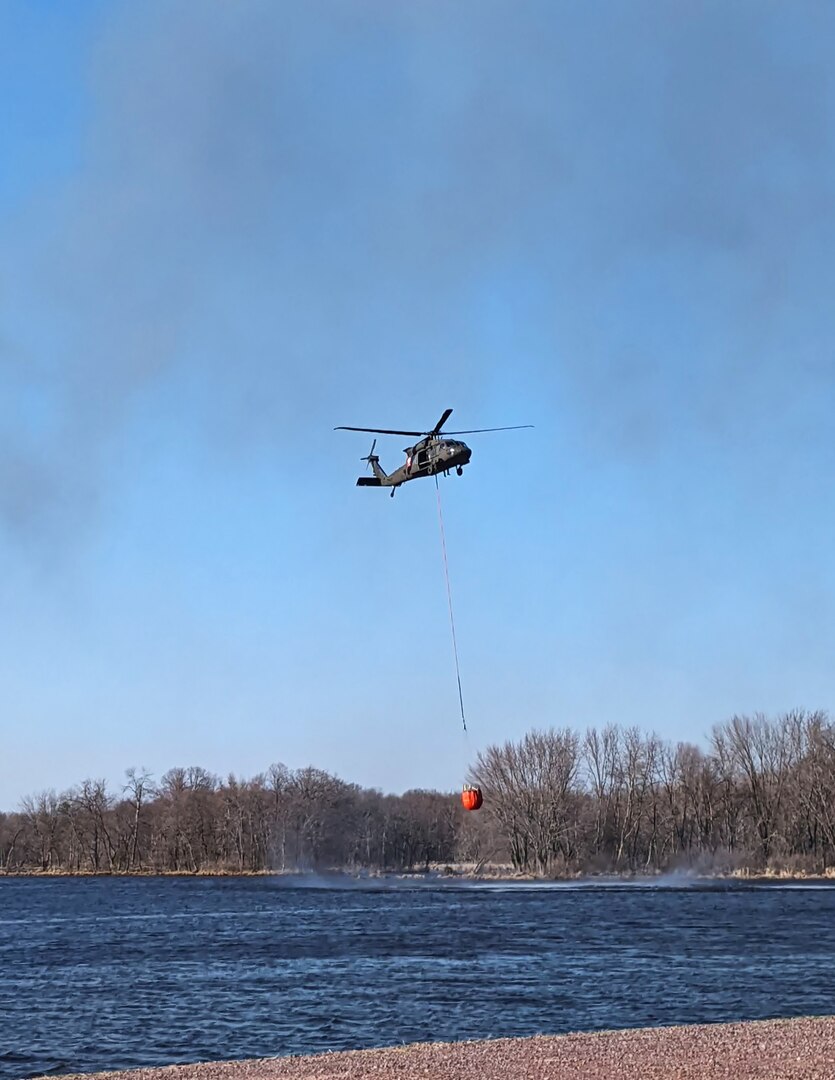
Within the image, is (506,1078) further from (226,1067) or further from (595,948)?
(595,948)

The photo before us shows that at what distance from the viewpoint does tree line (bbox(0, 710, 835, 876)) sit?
11144 centimetres

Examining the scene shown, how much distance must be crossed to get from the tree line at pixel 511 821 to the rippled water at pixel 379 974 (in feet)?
122

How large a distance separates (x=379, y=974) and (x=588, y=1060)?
1999 centimetres

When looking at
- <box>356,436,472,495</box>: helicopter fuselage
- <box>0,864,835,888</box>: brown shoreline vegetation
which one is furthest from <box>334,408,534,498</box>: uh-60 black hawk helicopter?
<box>0,864,835,888</box>: brown shoreline vegetation

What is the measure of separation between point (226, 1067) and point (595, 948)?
94.5 feet

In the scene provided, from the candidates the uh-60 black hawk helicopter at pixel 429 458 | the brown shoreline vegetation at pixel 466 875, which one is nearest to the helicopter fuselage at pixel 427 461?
the uh-60 black hawk helicopter at pixel 429 458

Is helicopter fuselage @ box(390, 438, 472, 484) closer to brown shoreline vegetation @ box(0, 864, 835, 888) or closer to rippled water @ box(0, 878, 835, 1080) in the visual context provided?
rippled water @ box(0, 878, 835, 1080)

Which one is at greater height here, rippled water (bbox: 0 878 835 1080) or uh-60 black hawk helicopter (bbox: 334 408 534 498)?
uh-60 black hawk helicopter (bbox: 334 408 534 498)

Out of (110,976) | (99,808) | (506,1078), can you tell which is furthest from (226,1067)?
(99,808)

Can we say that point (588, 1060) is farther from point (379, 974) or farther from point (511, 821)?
point (511, 821)

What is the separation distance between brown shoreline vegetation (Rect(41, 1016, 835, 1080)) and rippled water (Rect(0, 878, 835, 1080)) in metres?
5.00

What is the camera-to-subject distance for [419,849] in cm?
14525

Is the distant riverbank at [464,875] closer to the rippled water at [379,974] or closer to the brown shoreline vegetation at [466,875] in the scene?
the brown shoreline vegetation at [466,875]

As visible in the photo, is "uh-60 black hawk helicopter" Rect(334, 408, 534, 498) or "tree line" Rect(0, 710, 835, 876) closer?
"uh-60 black hawk helicopter" Rect(334, 408, 534, 498)
